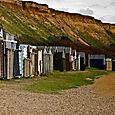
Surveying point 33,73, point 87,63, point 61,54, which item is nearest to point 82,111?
point 33,73

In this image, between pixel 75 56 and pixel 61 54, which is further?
pixel 75 56

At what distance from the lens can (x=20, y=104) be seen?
21359 millimetres

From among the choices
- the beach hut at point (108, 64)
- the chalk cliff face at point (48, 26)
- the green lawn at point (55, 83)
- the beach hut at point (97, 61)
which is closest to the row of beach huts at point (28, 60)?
the green lawn at point (55, 83)

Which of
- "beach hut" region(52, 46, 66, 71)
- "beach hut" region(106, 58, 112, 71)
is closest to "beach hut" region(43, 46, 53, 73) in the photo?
"beach hut" region(52, 46, 66, 71)

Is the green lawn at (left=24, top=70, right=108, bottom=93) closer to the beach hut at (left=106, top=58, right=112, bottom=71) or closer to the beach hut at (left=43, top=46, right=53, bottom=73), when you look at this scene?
the beach hut at (left=43, top=46, right=53, bottom=73)

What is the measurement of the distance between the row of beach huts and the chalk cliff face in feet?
64.8

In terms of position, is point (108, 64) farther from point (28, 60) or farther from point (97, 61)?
point (28, 60)

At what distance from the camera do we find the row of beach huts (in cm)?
4147

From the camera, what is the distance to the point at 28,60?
5072 centimetres

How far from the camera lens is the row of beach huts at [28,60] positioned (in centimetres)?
4147

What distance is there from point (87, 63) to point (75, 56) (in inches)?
725

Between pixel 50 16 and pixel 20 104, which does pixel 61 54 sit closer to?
pixel 20 104

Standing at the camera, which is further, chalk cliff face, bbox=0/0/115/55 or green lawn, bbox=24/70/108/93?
chalk cliff face, bbox=0/0/115/55

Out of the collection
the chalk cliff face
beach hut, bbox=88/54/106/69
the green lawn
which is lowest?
the green lawn
